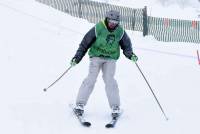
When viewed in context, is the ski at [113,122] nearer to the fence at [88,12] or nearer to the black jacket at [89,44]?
the black jacket at [89,44]

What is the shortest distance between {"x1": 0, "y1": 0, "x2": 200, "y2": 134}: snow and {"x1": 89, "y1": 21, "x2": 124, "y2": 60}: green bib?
1.05 meters

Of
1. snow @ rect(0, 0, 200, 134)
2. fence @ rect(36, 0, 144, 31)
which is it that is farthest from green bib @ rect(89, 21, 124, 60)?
fence @ rect(36, 0, 144, 31)

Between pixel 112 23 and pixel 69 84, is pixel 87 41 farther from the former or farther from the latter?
pixel 69 84

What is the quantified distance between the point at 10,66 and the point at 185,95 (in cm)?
361

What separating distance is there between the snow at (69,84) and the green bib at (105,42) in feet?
3.46

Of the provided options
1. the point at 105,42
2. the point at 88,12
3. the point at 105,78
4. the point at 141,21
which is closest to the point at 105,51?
the point at 105,42

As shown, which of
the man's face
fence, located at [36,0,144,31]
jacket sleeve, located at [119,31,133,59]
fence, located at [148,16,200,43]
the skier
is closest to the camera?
the man's face

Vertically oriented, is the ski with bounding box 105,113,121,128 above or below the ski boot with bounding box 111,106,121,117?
below

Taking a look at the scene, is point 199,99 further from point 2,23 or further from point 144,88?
point 2,23

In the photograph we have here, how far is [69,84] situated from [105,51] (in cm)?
239

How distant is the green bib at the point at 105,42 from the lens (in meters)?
8.09

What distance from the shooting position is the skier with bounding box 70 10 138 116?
26.5ft

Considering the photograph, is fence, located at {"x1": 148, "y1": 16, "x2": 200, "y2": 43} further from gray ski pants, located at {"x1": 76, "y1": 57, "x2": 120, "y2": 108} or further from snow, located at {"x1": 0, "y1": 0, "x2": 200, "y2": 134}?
gray ski pants, located at {"x1": 76, "y1": 57, "x2": 120, "y2": 108}

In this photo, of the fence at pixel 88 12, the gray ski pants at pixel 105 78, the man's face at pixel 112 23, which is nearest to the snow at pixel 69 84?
the gray ski pants at pixel 105 78
